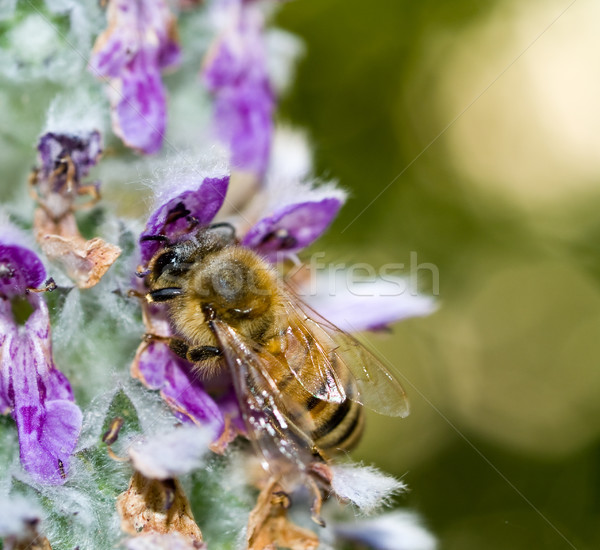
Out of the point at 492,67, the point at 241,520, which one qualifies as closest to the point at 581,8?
the point at 492,67

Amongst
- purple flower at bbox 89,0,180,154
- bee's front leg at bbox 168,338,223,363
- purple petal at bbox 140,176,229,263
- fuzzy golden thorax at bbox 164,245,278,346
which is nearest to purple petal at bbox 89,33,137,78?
purple flower at bbox 89,0,180,154

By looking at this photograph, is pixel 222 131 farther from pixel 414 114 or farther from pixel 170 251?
pixel 414 114

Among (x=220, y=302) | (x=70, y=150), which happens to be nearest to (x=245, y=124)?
(x=70, y=150)

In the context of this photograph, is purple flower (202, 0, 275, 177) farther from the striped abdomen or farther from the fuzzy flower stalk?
the striped abdomen

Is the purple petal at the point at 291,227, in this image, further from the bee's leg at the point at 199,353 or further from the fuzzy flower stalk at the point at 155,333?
the bee's leg at the point at 199,353

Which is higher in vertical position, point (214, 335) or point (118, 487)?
point (214, 335)

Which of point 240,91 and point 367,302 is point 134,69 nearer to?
point 240,91
